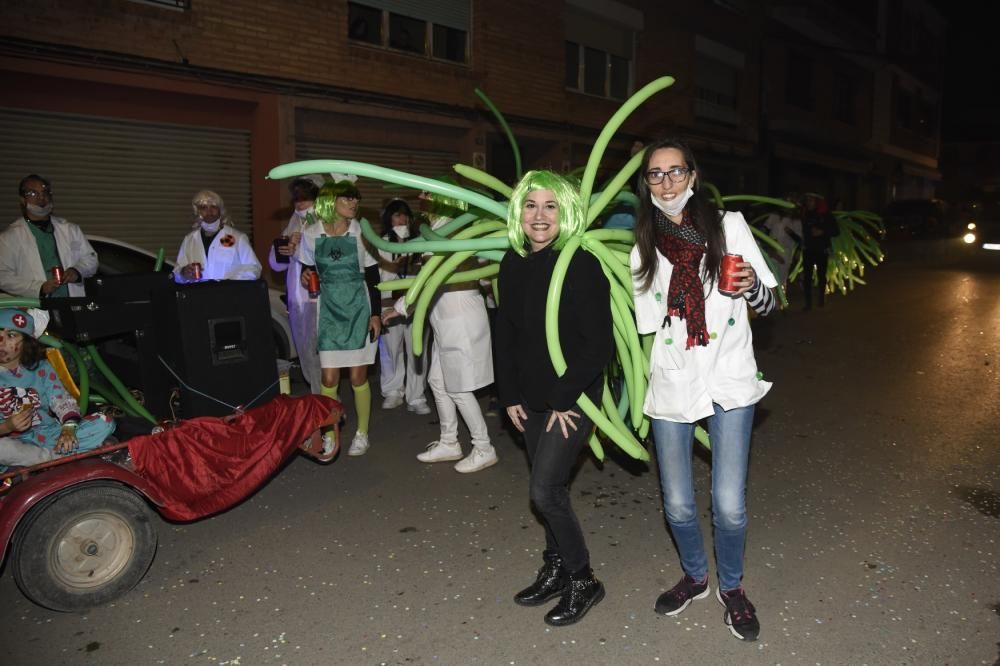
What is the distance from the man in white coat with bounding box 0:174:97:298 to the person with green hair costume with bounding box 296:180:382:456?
190cm

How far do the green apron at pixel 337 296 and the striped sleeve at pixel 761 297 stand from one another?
3.00 m

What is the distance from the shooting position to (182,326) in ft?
13.0

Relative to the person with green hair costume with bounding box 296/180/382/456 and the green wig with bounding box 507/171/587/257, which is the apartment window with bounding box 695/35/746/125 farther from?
the green wig with bounding box 507/171/587/257

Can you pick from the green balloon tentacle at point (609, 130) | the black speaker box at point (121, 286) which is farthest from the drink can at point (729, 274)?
the black speaker box at point (121, 286)

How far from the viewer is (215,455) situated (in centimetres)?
386

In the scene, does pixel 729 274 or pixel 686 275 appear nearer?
pixel 729 274

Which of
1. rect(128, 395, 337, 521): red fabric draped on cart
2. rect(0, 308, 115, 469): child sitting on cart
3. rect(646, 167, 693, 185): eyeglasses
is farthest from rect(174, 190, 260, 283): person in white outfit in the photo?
rect(646, 167, 693, 185): eyeglasses

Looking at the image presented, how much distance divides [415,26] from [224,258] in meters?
8.59

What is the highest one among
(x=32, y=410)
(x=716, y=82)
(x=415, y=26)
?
(x=716, y=82)

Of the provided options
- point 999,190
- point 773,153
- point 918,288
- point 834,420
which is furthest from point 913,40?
point 834,420

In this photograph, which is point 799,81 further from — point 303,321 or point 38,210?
point 38,210

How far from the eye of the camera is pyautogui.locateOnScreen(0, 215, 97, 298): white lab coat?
18.3 ft

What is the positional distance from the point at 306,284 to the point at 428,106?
8133mm

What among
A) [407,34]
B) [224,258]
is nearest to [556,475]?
[224,258]
